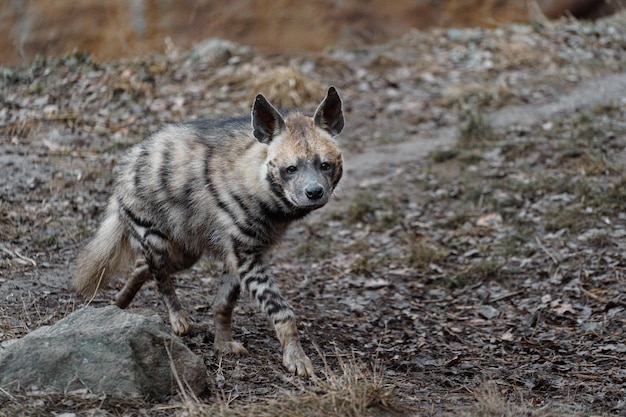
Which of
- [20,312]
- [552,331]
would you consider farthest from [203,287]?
[552,331]

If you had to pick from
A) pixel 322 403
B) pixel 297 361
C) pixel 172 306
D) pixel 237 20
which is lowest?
pixel 297 361

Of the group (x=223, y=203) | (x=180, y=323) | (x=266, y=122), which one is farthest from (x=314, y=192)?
(x=180, y=323)

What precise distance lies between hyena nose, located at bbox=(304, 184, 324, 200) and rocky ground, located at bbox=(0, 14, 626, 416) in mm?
775

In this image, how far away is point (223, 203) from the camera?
4562 mm

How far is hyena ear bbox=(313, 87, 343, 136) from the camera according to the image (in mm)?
4484

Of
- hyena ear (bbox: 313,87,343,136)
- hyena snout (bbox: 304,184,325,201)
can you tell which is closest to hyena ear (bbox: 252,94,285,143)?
hyena ear (bbox: 313,87,343,136)

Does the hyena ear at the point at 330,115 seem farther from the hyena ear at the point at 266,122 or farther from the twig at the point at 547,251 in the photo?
the twig at the point at 547,251

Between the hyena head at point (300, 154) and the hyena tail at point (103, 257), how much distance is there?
1.13 metres

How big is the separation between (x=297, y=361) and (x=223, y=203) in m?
1.00

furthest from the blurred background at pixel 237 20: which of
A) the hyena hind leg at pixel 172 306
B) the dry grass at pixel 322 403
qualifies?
the dry grass at pixel 322 403

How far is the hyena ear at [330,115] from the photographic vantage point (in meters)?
4.48

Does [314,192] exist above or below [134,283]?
above

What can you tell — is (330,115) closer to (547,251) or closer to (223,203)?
(223,203)

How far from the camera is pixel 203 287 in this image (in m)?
5.69
